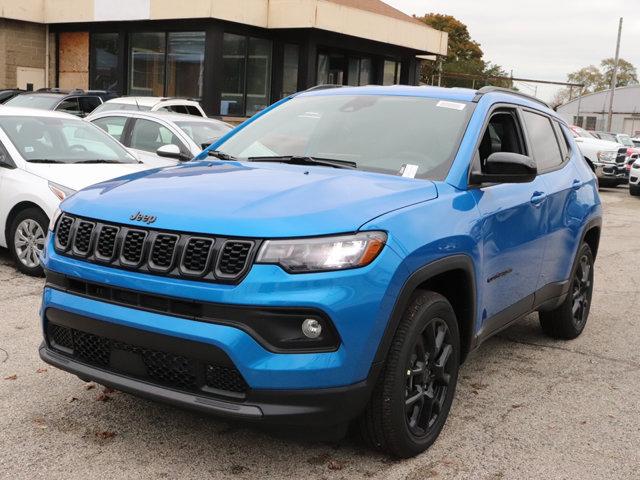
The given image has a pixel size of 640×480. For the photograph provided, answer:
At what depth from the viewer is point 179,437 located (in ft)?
12.7

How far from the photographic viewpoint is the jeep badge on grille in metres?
3.33

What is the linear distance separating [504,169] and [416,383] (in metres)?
1.27

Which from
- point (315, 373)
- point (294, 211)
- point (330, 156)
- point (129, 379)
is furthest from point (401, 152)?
point (129, 379)

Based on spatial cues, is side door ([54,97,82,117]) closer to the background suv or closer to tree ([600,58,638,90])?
the background suv

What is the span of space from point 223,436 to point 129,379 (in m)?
0.73

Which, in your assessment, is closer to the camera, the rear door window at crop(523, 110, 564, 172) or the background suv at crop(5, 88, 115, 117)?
the rear door window at crop(523, 110, 564, 172)

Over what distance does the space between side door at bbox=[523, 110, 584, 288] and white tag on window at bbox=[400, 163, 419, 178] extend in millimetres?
1364

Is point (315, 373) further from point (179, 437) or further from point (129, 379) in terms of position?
point (179, 437)

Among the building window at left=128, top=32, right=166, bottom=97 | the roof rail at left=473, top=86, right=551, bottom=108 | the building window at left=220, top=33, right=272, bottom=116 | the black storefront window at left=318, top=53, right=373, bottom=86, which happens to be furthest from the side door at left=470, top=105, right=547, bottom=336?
the black storefront window at left=318, top=53, right=373, bottom=86

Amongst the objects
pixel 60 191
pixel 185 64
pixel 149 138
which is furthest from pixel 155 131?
pixel 185 64

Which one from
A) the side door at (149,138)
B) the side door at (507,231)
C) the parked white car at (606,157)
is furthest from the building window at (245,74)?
the side door at (507,231)

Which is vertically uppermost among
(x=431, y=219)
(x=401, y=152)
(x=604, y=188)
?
(x=401, y=152)

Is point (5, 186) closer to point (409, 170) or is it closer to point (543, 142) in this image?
point (409, 170)

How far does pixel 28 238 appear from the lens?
7.55 metres
